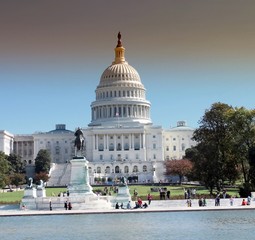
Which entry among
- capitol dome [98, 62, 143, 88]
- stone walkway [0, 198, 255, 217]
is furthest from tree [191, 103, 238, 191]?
capitol dome [98, 62, 143, 88]

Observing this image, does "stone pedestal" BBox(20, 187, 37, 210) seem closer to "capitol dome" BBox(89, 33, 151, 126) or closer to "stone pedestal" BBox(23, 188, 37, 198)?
"stone pedestal" BBox(23, 188, 37, 198)

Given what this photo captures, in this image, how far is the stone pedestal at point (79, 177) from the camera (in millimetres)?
54831

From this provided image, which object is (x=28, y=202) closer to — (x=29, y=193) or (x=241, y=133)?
(x=29, y=193)

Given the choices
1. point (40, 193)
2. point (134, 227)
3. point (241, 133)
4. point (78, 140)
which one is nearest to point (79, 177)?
point (78, 140)

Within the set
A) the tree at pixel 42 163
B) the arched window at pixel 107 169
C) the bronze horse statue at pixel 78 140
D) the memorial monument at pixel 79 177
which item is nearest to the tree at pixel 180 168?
the arched window at pixel 107 169

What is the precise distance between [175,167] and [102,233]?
9964 cm

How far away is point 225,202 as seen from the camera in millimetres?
54500

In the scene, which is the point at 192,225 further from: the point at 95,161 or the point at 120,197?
the point at 95,161

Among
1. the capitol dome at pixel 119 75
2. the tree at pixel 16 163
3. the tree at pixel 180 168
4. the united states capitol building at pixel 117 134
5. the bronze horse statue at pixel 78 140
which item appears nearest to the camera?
the bronze horse statue at pixel 78 140

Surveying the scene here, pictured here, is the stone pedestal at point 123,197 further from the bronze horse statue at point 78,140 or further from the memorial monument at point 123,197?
the bronze horse statue at point 78,140

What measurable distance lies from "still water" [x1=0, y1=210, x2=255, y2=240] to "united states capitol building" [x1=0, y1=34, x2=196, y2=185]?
410ft

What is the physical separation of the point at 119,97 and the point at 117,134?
1275 cm

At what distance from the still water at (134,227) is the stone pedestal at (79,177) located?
12828mm

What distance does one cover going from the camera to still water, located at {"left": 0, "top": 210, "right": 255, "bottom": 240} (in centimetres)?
2823
